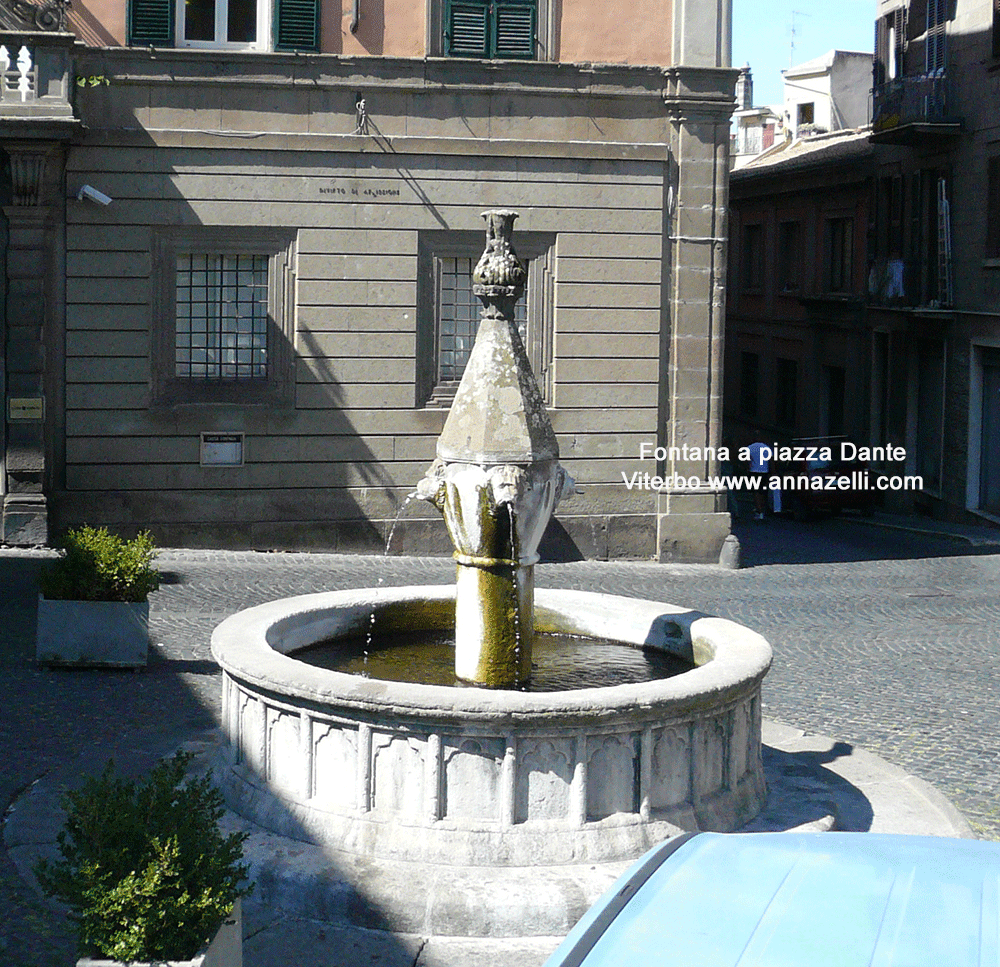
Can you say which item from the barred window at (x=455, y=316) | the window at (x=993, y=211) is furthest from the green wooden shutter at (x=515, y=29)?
the window at (x=993, y=211)

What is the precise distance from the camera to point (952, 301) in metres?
26.6

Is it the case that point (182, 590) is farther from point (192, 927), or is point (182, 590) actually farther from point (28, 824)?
point (192, 927)

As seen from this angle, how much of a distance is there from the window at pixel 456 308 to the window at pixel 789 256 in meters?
18.0

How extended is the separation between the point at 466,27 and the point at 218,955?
14.7 metres

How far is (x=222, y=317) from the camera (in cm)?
1800

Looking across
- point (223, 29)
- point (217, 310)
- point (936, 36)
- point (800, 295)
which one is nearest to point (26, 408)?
point (217, 310)

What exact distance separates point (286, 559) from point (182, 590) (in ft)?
7.93

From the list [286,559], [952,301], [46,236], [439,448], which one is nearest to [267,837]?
[439,448]

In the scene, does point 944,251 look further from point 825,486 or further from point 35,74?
point 35,74

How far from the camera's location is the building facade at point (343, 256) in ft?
57.0

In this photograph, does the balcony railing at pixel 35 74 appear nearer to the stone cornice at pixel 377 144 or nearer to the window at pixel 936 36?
the stone cornice at pixel 377 144

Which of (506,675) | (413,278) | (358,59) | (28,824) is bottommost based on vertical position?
(28,824)

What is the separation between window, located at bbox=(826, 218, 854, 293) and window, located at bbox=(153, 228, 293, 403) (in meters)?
17.9

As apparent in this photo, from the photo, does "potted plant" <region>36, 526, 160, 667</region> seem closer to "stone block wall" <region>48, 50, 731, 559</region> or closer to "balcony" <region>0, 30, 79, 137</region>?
"stone block wall" <region>48, 50, 731, 559</region>
